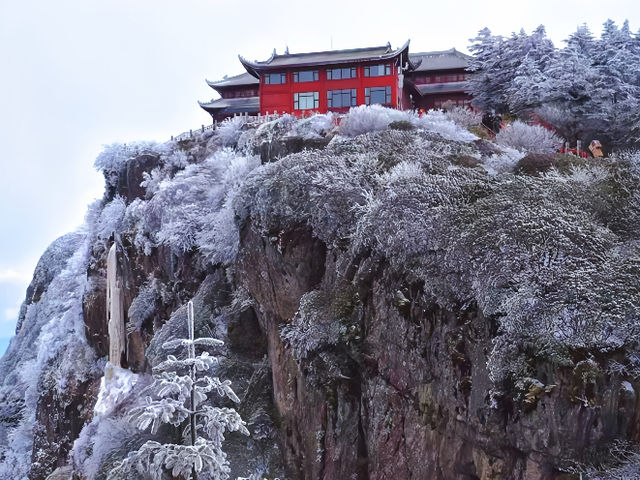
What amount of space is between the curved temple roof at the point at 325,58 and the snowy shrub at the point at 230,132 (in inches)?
175

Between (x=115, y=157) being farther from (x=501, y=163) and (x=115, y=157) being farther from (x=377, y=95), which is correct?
(x=501, y=163)

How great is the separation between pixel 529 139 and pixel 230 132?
16.5m

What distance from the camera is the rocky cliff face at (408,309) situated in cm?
1280

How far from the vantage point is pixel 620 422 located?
12.0 metres

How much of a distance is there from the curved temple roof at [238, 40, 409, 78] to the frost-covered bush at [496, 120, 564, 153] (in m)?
12.7

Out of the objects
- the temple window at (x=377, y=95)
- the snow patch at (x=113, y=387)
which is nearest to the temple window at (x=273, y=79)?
the temple window at (x=377, y=95)

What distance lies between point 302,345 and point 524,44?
932 inches

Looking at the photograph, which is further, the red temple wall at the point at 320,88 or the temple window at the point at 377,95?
the red temple wall at the point at 320,88

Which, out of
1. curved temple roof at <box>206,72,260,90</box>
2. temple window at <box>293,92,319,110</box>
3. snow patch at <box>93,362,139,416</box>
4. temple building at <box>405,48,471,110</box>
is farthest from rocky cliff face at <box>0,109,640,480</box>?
curved temple roof at <box>206,72,260,90</box>

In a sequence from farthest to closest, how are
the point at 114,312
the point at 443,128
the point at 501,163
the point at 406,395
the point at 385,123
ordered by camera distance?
the point at 114,312, the point at 385,123, the point at 443,128, the point at 501,163, the point at 406,395

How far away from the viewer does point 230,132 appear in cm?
3581

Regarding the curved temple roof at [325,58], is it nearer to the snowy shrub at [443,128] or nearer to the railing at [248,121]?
the railing at [248,121]

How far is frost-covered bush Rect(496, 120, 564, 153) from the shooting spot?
2595cm

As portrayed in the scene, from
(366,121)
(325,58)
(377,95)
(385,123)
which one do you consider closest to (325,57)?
(325,58)
